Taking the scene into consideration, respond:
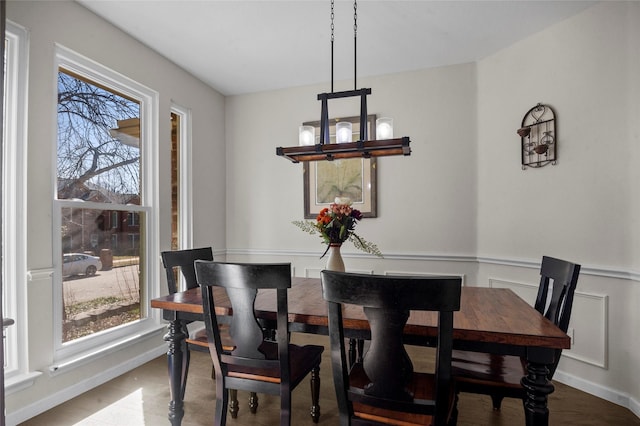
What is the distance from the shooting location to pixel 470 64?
3.59m

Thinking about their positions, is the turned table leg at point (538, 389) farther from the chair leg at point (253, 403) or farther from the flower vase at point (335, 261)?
the chair leg at point (253, 403)

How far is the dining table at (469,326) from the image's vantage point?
149 cm

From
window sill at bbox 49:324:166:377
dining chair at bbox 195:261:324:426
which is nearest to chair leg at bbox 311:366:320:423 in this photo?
dining chair at bbox 195:261:324:426

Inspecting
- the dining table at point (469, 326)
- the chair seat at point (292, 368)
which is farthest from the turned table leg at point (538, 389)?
the chair seat at point (292, 368)

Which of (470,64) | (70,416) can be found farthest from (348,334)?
(470,64)


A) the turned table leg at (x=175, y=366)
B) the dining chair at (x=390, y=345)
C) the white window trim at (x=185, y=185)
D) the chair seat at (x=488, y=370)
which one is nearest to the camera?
the dining chair at (x=390, y=345)

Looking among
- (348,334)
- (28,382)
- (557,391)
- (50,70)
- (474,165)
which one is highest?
(50,70)

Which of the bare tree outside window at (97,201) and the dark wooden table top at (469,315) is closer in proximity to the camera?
the dark wooden table top at (469,315)

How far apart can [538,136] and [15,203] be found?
12.7 ft

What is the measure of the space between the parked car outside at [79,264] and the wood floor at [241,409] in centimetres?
87

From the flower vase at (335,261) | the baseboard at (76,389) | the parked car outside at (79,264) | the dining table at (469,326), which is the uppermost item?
the flower vase at (335,261)

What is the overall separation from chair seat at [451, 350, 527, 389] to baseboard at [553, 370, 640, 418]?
121cm

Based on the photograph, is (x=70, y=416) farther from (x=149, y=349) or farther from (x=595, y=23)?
(x=595, y=23)

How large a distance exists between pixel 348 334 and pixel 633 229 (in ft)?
7.21
